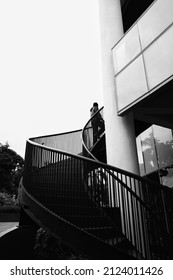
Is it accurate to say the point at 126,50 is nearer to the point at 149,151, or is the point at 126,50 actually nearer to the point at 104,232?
the point at 149,151

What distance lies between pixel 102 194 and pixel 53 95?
35.7m

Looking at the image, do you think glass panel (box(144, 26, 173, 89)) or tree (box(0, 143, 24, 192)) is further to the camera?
tree (box(0, 143, 24, 192))

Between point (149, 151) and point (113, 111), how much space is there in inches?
123

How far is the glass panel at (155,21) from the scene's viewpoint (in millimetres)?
4965

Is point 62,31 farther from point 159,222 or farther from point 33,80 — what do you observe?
point 159,222

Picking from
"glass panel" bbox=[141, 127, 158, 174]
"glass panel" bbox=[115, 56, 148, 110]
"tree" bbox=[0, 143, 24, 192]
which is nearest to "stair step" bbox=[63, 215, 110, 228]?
"glass panel" bbox=[115, 56, 148, 110]

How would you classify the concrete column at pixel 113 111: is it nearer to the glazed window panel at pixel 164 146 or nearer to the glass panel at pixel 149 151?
the glazed window panel at pixel 164 146

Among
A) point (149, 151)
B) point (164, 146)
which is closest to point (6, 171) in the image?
point (149, 151)

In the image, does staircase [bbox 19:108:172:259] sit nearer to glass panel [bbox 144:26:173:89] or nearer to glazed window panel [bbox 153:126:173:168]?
glass panel [bbox 144:26:173:89]

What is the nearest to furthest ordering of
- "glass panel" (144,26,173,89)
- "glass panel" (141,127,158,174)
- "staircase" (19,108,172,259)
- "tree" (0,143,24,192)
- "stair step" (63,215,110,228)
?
"staircase" (19,108,172,259) → "stair step" (63,215,110,228) → "glass panel" (144,26,173,89) → "glass panel" (141,127,158,174) → "tree" (0,143,24,192)

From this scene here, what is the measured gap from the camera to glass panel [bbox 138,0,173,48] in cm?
496

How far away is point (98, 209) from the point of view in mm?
3617

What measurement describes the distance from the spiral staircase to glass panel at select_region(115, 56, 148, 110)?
259cm
